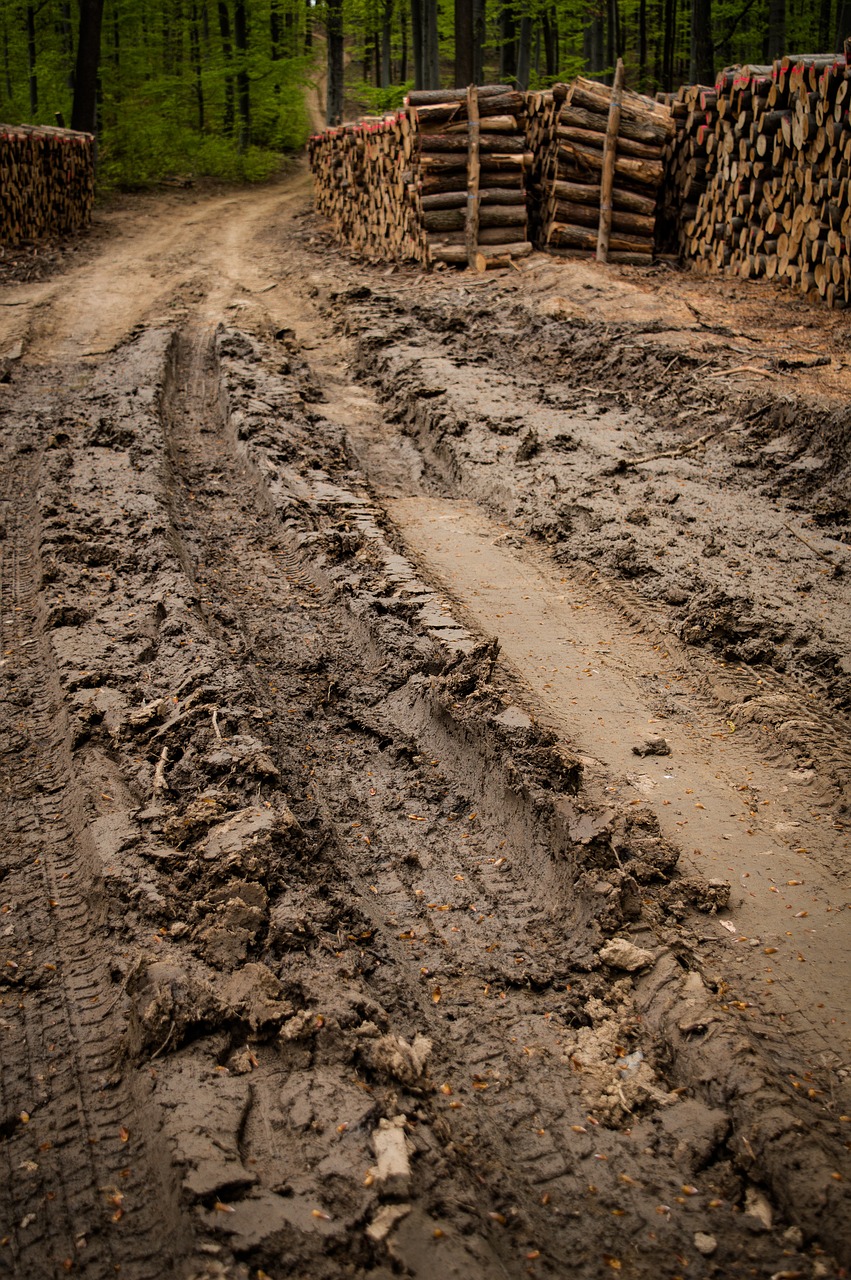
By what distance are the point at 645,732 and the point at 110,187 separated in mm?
27404

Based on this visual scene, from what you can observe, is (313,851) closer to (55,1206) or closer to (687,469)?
(55,1206)

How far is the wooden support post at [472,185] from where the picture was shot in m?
14.0

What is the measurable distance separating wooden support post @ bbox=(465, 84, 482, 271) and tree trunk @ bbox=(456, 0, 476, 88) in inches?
231

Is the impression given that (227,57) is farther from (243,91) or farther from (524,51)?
(524,51)

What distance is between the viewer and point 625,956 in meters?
3.10

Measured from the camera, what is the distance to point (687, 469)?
23.1 feet

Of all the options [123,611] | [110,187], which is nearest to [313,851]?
[123,611]

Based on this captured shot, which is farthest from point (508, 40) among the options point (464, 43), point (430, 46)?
point (464, 43)

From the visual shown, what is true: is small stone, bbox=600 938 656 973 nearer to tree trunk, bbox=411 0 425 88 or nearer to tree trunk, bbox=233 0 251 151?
tree trunk, bbox=411 0 425 88

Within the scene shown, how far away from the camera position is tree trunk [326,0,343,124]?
88.5 ft

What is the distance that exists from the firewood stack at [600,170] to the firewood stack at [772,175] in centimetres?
49

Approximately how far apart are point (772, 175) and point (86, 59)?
19.3m

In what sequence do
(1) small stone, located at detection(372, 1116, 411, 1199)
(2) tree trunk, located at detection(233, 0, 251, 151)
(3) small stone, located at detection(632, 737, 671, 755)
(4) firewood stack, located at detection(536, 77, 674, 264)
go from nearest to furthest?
(1) small stone, located at detection(372, 1116, 411, 1199), (3) small stone, located at detection(632, 737, 671, 755), (4) firewood stack, located at detection(536, 77, 674, 264), (2) tree trunk, located at detection(233, 0, 251, 151)

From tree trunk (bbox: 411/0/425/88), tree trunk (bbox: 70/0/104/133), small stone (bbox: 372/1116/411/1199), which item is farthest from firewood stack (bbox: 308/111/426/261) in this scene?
small stone (bbox: 372/1116/411/1199)
